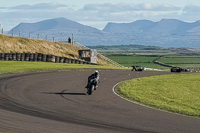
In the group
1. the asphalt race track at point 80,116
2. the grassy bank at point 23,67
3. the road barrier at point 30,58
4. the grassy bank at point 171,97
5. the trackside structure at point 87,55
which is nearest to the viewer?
the asphalt race track at point 80,116

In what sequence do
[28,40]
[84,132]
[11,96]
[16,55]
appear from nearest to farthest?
[84,132], [11,96], [16,55], [28,40]

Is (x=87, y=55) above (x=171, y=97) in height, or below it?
above

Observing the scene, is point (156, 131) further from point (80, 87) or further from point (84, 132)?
point (80, 87)

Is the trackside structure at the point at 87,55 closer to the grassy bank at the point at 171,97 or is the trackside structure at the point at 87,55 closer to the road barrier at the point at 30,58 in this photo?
the road barrier at the point at 30,58

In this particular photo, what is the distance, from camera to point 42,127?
15.2 metres

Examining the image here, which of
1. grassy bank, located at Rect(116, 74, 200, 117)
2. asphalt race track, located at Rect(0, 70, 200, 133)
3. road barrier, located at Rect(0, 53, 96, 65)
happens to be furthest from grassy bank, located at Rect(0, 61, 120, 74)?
asphalt race track, located at Rect(0, 70, 200, 133)

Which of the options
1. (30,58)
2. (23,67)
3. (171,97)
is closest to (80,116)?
(171,97)

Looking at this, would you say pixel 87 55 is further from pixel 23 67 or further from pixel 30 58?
pixel 23 67

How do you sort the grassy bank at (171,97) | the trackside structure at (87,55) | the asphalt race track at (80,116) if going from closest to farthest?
the asphalt race track at (80,116), the grassy bank at (171,97), the trackside structure at (87,55)

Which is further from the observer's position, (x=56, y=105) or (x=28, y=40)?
(x=28, y=40)

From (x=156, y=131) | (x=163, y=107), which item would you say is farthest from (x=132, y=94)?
(x=156, y=131)

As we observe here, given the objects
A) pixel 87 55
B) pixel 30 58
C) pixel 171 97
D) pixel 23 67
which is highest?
pixel 87 55

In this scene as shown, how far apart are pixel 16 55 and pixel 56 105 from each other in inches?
1643

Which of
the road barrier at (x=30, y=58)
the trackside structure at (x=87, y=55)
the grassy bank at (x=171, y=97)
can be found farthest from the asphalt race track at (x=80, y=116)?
the trackside structure at (x=87, y=55)
